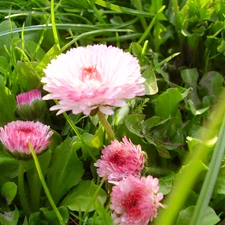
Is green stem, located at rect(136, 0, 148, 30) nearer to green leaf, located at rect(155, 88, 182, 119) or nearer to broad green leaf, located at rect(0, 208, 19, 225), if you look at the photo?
green leaf, located at rect(155, 88, 182, 119)

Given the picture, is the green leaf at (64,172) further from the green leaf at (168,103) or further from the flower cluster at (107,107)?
the green leaf at (168,103)

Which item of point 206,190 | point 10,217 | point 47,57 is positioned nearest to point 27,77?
point 47,57

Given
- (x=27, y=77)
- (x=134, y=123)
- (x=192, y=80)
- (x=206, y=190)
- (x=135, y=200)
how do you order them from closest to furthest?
(x=206, y=190) < (x=135, y=200) < (x=134, y=123) < (x=27, y=77) < (x=192, y=80)

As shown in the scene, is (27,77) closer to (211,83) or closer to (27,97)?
(27,97)

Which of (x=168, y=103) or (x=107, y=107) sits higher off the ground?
(x=107, y=107)


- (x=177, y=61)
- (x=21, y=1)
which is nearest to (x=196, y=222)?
(x=177, y=61)

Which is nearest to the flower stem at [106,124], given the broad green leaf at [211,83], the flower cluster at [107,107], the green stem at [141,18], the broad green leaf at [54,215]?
the flower cluster at [107,107]
